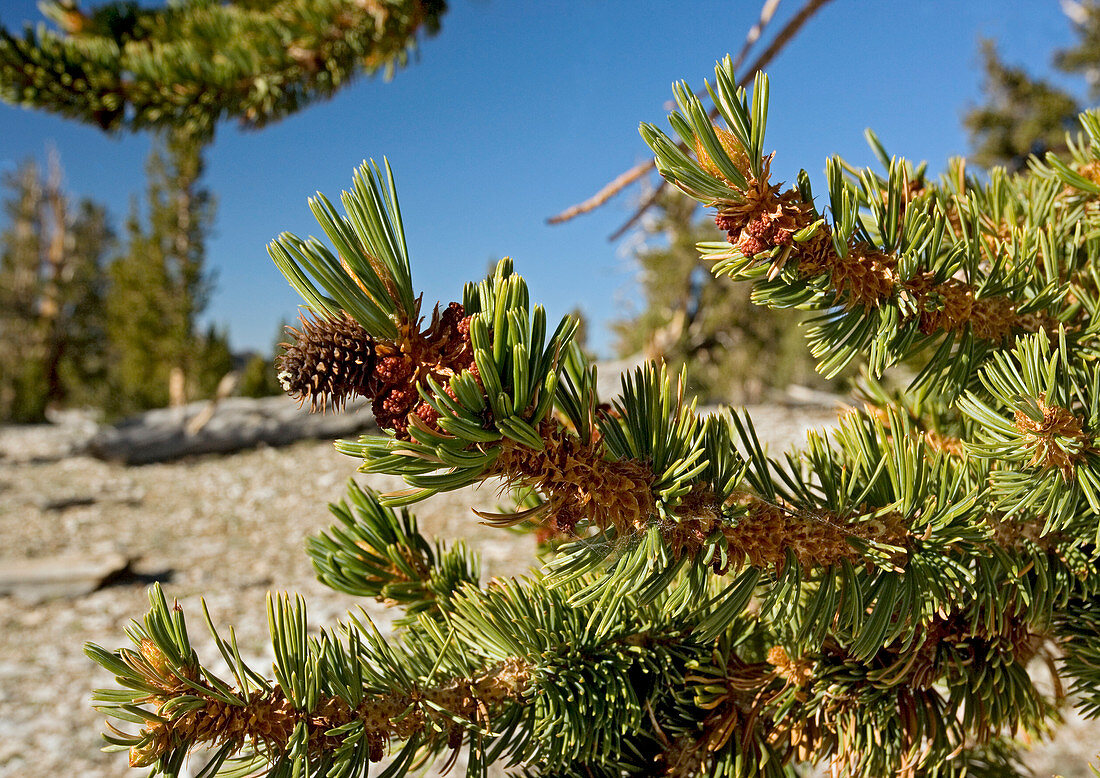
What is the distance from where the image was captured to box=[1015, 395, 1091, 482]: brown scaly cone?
535 millimetres

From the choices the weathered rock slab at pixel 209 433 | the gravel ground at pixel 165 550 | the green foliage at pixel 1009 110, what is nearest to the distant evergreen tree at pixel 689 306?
the gravel ground at pixel 165 550

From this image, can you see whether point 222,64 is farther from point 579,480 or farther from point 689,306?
point 689,306

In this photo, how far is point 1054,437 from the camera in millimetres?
539

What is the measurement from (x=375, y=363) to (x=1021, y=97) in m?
16.9

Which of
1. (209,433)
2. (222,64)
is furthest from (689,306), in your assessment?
(222,64)

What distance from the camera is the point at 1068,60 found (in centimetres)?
1385

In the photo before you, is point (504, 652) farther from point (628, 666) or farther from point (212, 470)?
point (212, 470)

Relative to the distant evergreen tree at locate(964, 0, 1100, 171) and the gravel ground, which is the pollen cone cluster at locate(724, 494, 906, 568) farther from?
the distant evergreen tree at locate(964, 0, 1100, 171)

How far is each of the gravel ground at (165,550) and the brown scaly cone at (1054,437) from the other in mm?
441

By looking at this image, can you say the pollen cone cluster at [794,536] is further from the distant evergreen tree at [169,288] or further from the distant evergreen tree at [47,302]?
the distant evergreen tree at [47,302]

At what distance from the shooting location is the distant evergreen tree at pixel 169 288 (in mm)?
11094

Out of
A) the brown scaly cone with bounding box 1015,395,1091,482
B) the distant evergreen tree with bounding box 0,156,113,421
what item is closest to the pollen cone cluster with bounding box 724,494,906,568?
the brown scaly cone with bounding box 1015,395,1091,482

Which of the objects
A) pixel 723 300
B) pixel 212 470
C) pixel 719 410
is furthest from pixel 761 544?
pixel 723 300

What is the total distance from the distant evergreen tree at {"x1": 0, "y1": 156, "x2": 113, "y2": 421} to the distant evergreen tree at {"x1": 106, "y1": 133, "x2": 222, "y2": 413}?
5.30 m
